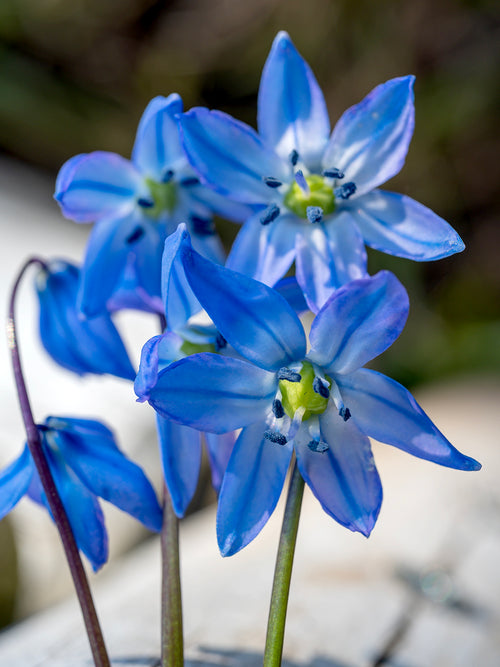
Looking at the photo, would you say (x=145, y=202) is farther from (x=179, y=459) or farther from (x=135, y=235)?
(x=179, y=459)

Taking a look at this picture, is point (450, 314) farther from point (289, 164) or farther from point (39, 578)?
point (289, 164)

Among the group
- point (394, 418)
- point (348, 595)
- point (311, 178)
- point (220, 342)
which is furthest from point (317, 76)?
point (394, 418)

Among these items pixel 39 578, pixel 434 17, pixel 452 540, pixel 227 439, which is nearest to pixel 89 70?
pixel 434 17

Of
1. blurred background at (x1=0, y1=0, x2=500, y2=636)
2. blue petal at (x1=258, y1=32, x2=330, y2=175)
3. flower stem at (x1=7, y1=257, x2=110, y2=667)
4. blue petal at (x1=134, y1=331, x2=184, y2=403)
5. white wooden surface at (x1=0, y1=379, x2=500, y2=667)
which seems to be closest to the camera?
blue petal at (x1=134, y1=331, x2=184, y2=403)

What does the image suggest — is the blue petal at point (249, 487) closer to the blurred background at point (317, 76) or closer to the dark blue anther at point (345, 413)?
the dark blue anther at point (345, 413)

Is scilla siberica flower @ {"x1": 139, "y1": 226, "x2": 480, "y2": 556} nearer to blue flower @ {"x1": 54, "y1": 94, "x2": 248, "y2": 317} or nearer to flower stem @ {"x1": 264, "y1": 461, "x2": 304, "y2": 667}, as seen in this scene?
flower stem @ {"x1": 264, "y1": 461, "x2": 304, "y2": 667}

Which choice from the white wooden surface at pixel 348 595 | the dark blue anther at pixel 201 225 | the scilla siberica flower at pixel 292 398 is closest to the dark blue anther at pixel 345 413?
the scilla siberica flower at pixel 292 398

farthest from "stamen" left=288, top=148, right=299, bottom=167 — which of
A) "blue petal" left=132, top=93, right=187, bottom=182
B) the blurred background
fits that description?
the blurred background
